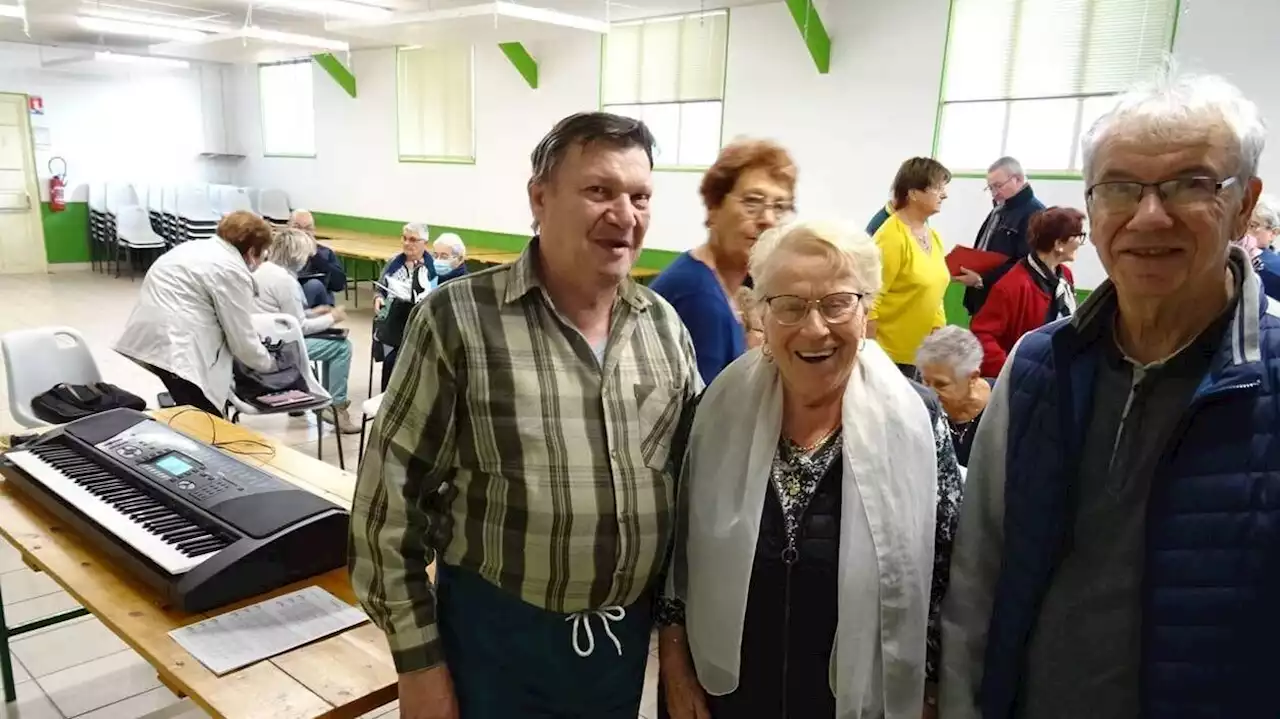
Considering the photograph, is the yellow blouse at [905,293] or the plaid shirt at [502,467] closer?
the plaid shirt at [502,467]

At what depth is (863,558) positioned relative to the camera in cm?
120

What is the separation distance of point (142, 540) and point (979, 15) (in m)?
5.76

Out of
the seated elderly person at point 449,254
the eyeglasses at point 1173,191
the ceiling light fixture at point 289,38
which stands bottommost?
the seated elderly person at point 449,254

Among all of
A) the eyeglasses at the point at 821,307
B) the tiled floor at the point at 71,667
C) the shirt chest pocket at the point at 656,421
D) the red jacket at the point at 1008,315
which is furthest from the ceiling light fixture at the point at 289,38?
the eyeglasses at the point at 821,307

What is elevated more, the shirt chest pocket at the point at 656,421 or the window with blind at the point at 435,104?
the window with blind at the point at 435,104

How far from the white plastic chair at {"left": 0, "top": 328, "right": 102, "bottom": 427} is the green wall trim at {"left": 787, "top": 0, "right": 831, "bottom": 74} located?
16.6 feet

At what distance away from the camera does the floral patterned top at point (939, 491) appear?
126cm

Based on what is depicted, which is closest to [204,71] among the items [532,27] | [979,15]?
[532,27]

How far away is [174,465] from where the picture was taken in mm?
1984

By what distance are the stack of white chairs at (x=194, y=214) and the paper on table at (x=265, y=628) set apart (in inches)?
437

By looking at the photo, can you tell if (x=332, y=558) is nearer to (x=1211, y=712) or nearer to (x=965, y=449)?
(x=1211, y=712)

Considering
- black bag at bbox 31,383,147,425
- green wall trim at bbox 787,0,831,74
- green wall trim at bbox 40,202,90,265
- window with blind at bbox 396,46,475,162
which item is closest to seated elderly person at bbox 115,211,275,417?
black bag at bbox 31,383,147,425

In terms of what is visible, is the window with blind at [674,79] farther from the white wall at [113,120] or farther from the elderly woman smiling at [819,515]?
the white wall at [113,120]

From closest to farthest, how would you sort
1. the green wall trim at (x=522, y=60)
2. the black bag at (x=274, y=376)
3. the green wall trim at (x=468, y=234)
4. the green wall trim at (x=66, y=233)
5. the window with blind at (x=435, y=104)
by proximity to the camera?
the black bag at (x=274, y=376) → the green wall trim at (x=468, y=234) → the green wall trim at (x=522, y=60) → the window with blind at (x=435, y=104) → the green wall trim at (x=66, y=233)
